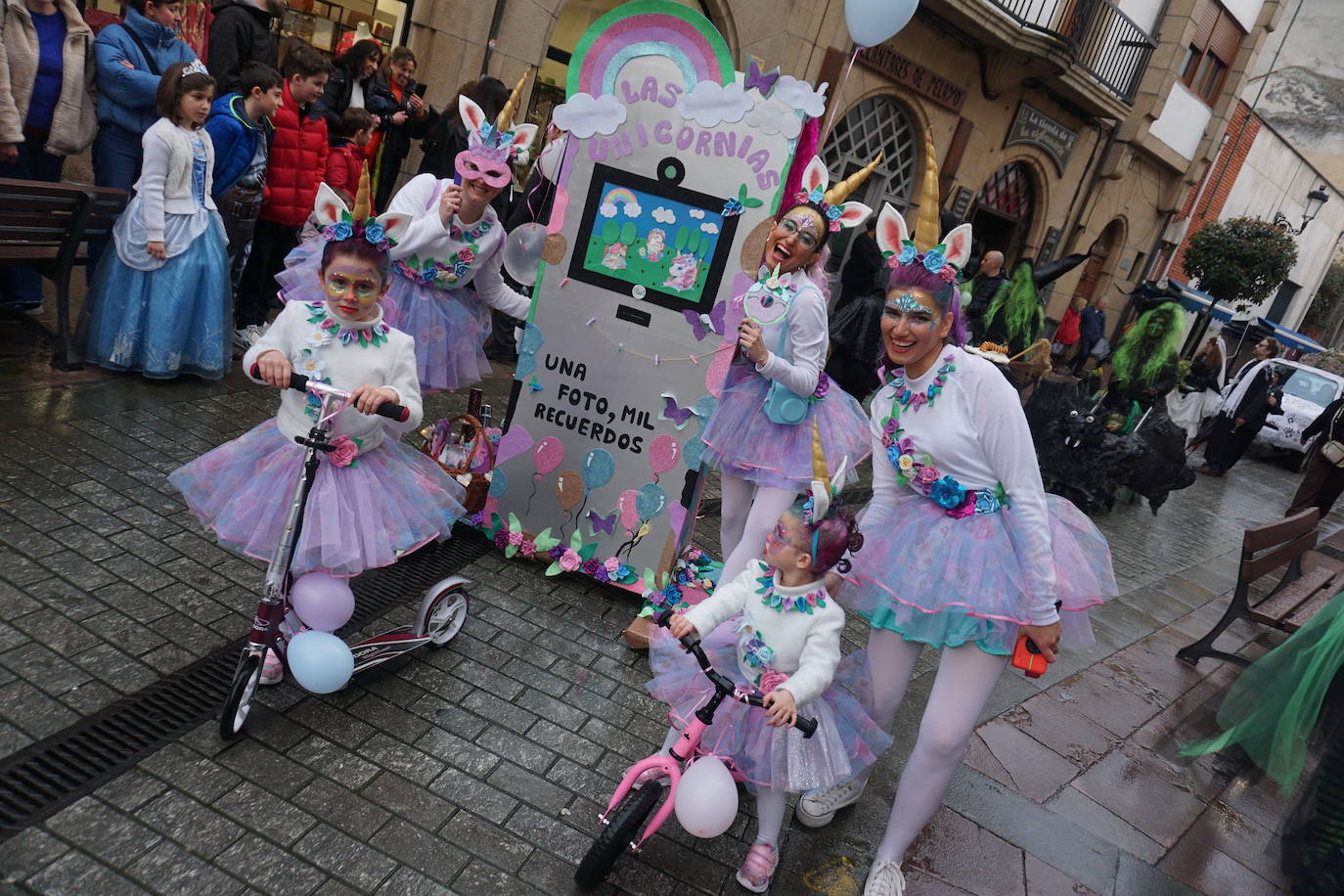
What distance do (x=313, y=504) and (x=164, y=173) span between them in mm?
3519

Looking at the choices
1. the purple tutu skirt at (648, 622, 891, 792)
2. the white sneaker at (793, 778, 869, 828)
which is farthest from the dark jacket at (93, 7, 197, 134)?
the white sneaker at (793, 778, 869, 828)

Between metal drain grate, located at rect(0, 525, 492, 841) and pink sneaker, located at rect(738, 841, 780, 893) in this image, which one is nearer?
metal drain grate, located at rect(0, 525, 492, 841)

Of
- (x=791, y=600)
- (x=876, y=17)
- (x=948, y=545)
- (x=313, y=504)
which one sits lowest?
(x=313, y=504)

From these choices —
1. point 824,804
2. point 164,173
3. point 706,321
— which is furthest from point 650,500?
point 164,173

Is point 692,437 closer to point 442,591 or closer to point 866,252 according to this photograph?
point 442,591

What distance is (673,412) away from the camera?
187 inches

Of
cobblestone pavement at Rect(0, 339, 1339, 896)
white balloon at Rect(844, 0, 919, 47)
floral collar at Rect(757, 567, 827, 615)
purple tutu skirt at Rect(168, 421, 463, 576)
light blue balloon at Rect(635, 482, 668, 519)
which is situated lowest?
cobblestone pavement at Rect(0, 339, 1339, 896)

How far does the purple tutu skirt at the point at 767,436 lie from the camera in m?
4.34

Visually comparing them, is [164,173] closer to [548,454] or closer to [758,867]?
[548,454]

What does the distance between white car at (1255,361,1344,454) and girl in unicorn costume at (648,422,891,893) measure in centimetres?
1788

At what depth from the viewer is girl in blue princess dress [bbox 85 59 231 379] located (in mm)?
5578

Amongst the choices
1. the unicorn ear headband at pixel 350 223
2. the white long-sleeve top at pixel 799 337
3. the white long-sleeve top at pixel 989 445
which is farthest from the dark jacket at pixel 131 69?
the white long-sleeve top at pixel 989 445

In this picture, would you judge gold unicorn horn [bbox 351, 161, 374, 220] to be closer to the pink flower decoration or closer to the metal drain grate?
the pink flower decoration

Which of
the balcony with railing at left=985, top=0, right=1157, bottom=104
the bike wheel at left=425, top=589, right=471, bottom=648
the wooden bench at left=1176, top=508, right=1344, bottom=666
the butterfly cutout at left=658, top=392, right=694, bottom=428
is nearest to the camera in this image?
the bike wheel at left=425, top=589, right=471, bottom=648
